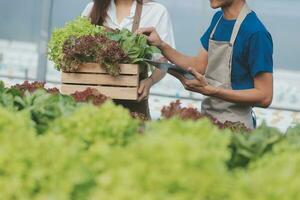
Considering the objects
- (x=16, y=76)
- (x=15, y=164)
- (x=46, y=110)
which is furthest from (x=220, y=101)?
(x=16, y=76)

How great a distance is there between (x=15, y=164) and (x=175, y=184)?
0.41m

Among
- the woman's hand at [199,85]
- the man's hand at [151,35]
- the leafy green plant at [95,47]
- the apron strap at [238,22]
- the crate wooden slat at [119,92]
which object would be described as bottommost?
the crate wooden slat at [119,92]

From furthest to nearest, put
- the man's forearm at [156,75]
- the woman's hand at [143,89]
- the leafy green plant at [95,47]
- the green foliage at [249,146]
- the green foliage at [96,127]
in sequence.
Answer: the man's forearm at [156,75]
the woman's hand at [143,89]
the leafy green plant at [95,47]
the green foliage at [249,146]
the green foliage at [96,127]

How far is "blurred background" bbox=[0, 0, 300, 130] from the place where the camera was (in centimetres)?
775

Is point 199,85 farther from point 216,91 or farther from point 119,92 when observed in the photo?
point 119,92

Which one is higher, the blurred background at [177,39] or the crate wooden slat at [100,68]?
the blurred background at [177,39]

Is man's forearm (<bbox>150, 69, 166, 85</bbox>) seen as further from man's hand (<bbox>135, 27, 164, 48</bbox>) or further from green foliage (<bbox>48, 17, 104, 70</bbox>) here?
green foliage (<bbox>48, 17, 104, 70</bbox>)

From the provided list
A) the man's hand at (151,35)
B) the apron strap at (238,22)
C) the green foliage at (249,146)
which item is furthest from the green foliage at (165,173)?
the man's hand at (151,35)

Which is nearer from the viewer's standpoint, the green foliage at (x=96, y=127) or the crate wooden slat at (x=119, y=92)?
the green foliage at (x=96, y=127)

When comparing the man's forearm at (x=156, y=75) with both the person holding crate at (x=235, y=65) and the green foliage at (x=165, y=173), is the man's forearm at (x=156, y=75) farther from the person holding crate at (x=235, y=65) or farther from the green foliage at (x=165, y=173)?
the green foliage at (x=165, y=173)

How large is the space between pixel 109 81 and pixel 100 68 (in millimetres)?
79

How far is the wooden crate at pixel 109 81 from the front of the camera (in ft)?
11.4

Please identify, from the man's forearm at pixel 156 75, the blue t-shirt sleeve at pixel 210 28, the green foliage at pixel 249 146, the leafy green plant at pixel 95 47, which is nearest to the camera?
the green foliage at pixel 249 146

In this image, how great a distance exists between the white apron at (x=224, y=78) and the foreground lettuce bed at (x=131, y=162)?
5.18 feet
